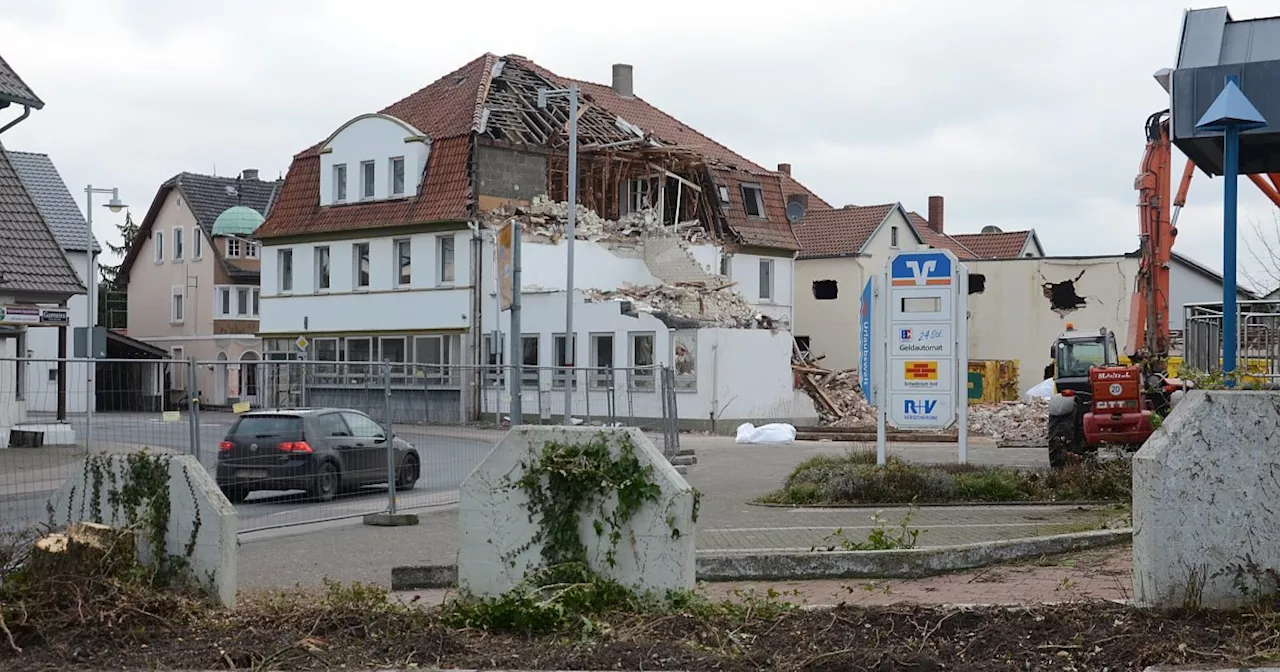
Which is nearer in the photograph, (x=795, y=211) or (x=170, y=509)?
(x=170, y=509)

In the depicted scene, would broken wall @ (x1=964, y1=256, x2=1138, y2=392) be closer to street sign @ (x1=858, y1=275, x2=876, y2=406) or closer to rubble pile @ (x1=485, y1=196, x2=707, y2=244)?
rubble pile @ (x1=485, y1=196, x2=707, y2=244)

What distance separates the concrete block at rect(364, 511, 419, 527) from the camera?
54.1 feet

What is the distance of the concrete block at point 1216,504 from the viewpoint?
7.40 metres

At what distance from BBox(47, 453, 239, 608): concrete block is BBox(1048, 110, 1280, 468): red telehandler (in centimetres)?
1337

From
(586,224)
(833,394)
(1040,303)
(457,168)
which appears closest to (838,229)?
(1040,303)

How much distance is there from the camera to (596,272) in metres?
49.3

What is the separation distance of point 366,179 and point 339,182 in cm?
144

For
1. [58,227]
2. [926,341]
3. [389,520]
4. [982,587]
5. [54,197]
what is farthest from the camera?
[54,197]

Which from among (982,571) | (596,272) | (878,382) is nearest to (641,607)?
(982,571)

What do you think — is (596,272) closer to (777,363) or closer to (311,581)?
(777,363)

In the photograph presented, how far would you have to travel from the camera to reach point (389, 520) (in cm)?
1648

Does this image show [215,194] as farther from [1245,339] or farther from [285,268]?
[1245,339]

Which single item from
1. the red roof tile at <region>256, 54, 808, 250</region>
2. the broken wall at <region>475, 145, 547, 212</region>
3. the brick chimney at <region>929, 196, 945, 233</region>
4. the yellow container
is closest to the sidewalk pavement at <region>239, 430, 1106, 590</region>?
the broken wall at <region>475, 145, 547, 212</region>

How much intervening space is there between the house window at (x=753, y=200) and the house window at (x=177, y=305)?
28.6m
